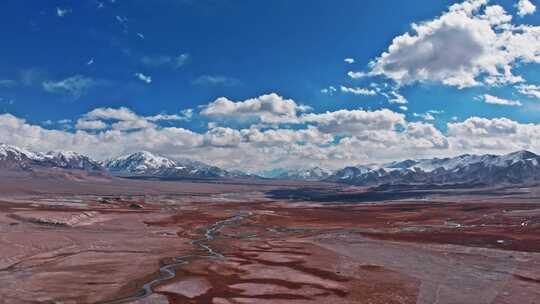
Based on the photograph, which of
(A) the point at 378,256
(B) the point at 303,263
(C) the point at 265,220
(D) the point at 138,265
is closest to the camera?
(D) the point at 138,265

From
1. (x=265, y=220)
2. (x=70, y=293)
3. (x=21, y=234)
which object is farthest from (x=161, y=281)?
(x=265, y=220)

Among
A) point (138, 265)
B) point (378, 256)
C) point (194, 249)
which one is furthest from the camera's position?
point (194, 249)

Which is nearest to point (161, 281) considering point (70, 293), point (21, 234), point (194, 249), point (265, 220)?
point (70, 293)

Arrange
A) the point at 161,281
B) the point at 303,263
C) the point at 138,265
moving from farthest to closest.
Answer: the point at 303,263 → the point at 138,265 → the point at 161,281

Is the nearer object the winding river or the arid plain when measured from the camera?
the winding river

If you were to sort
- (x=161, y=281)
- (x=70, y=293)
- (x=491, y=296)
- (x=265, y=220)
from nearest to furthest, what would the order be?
(x=70, y=293) < (x=491, y=296) < (x=161, y=281) < (x=265, y=220)

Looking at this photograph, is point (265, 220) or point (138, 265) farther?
point (265, 220)

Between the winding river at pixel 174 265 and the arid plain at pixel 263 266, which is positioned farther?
the arid plain at pixel 263 266

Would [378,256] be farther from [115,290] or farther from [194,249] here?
[115,290]

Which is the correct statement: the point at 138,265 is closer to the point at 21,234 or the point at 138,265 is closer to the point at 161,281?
the point at 161,281
